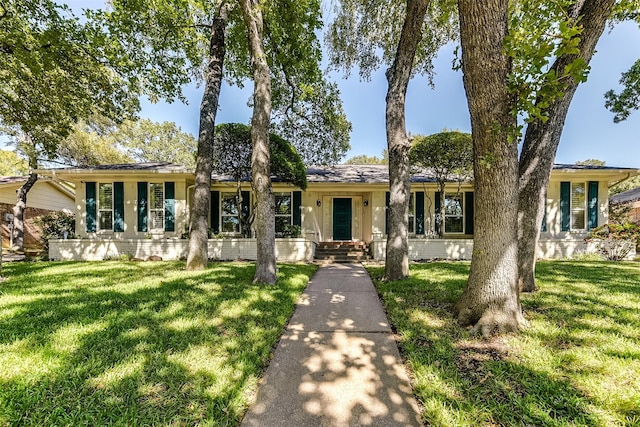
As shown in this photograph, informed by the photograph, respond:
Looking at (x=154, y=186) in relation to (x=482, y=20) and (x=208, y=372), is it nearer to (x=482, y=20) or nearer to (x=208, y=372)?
(x=208, y=372)

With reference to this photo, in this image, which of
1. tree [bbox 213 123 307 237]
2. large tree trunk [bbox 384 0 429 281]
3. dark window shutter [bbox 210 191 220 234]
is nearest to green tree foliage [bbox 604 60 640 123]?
large tree trunk [bbox 384 0 429 281]

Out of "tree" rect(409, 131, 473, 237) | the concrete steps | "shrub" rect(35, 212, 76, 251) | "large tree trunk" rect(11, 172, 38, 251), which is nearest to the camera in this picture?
"tree" rect(409, 131, 473, 237)

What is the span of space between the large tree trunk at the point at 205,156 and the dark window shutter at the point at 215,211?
355cm

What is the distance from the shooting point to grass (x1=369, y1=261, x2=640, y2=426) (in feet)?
6.03

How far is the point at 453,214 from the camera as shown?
1104 cm

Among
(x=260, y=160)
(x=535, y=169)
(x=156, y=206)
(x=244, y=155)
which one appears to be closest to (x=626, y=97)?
(x=535, y=169)

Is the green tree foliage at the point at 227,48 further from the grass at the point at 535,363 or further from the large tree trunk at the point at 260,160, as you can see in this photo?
the grass at the point at 535,363

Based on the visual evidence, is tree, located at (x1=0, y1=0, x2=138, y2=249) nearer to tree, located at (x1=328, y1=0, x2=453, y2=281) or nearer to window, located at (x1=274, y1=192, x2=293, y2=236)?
window, located at (x1=274, y1=192, x2=293, y2=236)

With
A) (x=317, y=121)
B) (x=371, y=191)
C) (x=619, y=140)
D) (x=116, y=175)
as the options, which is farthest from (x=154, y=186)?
(x=619, y=140)

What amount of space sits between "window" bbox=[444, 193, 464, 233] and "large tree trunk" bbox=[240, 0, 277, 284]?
329 inches

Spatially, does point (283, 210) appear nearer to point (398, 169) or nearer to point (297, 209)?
point (297, 209)

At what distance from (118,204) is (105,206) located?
0.58m

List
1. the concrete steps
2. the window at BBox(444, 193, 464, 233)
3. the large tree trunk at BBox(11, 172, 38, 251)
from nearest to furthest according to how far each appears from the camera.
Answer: the concrete steps → the window at BBox(444, 193, 464, 233) → the large tree trunk at BBox(11, 172, 38, 251)

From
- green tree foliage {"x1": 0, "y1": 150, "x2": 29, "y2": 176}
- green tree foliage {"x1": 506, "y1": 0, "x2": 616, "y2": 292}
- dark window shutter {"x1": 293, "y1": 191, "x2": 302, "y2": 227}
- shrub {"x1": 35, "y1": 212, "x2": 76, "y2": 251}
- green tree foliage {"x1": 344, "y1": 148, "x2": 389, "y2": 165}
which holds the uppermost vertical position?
green tree foliage {"x1": 344, "y1": 148, "x2": 389, "y2": 165}
